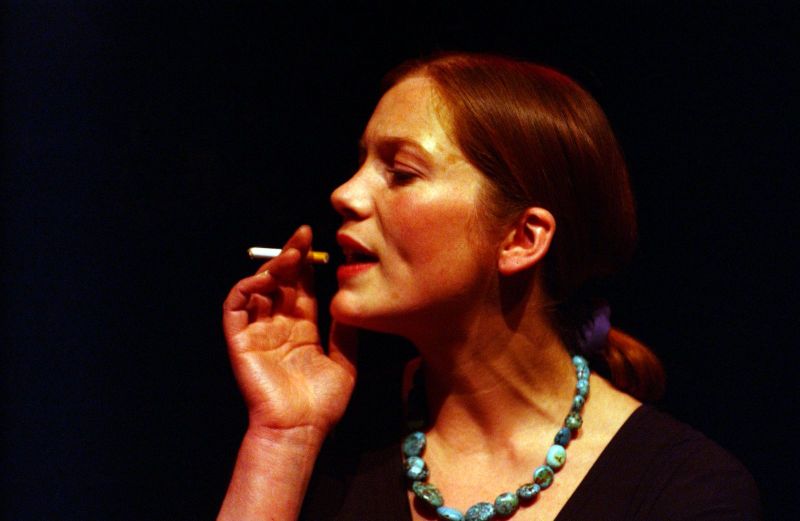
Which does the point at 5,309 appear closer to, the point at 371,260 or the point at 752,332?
the point at 371,260

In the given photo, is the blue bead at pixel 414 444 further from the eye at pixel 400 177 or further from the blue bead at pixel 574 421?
the eye at pixel 400 177

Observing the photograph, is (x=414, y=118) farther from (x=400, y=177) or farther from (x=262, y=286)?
(x=262, y=286)

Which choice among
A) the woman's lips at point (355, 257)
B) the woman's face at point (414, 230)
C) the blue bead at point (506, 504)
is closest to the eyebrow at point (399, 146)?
the woman's face at point (414, 230)

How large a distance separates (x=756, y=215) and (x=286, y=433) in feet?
2.84

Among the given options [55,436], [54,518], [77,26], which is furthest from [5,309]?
[77,26]

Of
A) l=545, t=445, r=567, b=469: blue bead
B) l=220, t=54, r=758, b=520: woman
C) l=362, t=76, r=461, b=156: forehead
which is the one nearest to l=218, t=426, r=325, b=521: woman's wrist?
l=220, t=54, r=758, b=520: woman

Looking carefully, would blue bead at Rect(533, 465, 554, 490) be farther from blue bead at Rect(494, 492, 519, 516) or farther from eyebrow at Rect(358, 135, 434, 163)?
eyebrow at Rect(358, 135, 434, 163)

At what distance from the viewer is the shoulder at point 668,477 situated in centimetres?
111

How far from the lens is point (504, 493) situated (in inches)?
47.2

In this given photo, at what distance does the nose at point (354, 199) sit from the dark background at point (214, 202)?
0.95ft

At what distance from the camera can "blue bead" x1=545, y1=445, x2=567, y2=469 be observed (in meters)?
1.21

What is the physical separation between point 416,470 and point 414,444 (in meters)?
0.06

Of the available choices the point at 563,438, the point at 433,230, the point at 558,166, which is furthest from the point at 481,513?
the point at 558,166

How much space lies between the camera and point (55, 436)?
142 centimetres
